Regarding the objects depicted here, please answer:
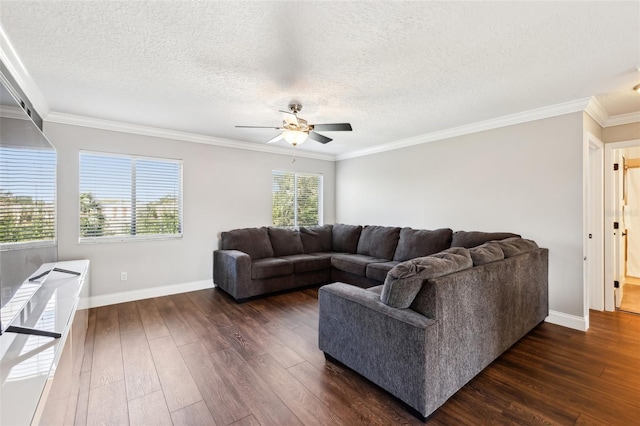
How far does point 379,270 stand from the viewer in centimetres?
409

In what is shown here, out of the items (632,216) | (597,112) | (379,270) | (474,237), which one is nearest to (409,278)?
(379,270)

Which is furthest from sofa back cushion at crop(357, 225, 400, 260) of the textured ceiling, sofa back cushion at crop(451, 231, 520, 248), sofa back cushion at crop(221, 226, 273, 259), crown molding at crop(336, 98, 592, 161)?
the textured ceiling

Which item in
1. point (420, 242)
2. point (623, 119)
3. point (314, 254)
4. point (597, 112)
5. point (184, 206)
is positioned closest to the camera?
point (597, 112)

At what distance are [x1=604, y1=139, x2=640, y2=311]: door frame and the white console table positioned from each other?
5.55 metres

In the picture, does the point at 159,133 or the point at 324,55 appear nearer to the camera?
the point at 324,55

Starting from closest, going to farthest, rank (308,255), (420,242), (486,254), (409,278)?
(409,278), (486,254), (420,242), (308,255)

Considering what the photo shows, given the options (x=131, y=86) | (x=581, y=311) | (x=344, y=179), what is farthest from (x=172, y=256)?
(x=581, y=311)

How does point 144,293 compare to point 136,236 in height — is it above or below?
below

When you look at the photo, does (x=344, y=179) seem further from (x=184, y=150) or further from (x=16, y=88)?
(x=16, y=88)

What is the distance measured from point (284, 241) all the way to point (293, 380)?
3.03m

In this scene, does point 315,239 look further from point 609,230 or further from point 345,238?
point 609,230

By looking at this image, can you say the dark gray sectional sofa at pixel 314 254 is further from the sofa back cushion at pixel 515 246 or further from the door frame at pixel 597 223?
the door frame at pixel 597 223

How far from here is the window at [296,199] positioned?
5.66 m

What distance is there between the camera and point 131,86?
2.79 m
